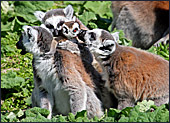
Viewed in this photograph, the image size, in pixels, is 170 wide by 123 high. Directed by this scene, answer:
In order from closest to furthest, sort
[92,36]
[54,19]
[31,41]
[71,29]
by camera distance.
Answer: [31,41] → [92,36] → [71,29] → [54,19]

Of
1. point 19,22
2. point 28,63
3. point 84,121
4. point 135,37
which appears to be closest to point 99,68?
point 84,121

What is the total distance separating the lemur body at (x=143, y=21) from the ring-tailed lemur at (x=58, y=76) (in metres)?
3.88

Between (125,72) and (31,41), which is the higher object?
(31,41)

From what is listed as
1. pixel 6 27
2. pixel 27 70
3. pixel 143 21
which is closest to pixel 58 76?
pixel 27 70

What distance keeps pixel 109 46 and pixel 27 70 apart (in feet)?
10.2

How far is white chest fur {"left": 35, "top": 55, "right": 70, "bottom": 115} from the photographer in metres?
5.79

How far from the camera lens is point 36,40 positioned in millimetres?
5668

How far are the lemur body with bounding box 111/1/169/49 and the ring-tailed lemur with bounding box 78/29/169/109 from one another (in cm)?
355

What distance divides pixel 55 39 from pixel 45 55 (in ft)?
A: 1.35

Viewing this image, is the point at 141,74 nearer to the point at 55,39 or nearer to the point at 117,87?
the point at 117,87

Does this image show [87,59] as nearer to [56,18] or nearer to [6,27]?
[56,18]

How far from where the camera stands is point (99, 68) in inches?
238

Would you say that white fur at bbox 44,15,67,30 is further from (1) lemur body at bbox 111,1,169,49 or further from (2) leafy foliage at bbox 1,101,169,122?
(1) lemur body at bbox 111,1,169,49

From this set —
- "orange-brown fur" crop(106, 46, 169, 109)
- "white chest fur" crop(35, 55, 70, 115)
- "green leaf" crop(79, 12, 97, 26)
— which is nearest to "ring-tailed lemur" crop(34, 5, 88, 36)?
"white chest fur" crop(35, 55, 70, 115)
